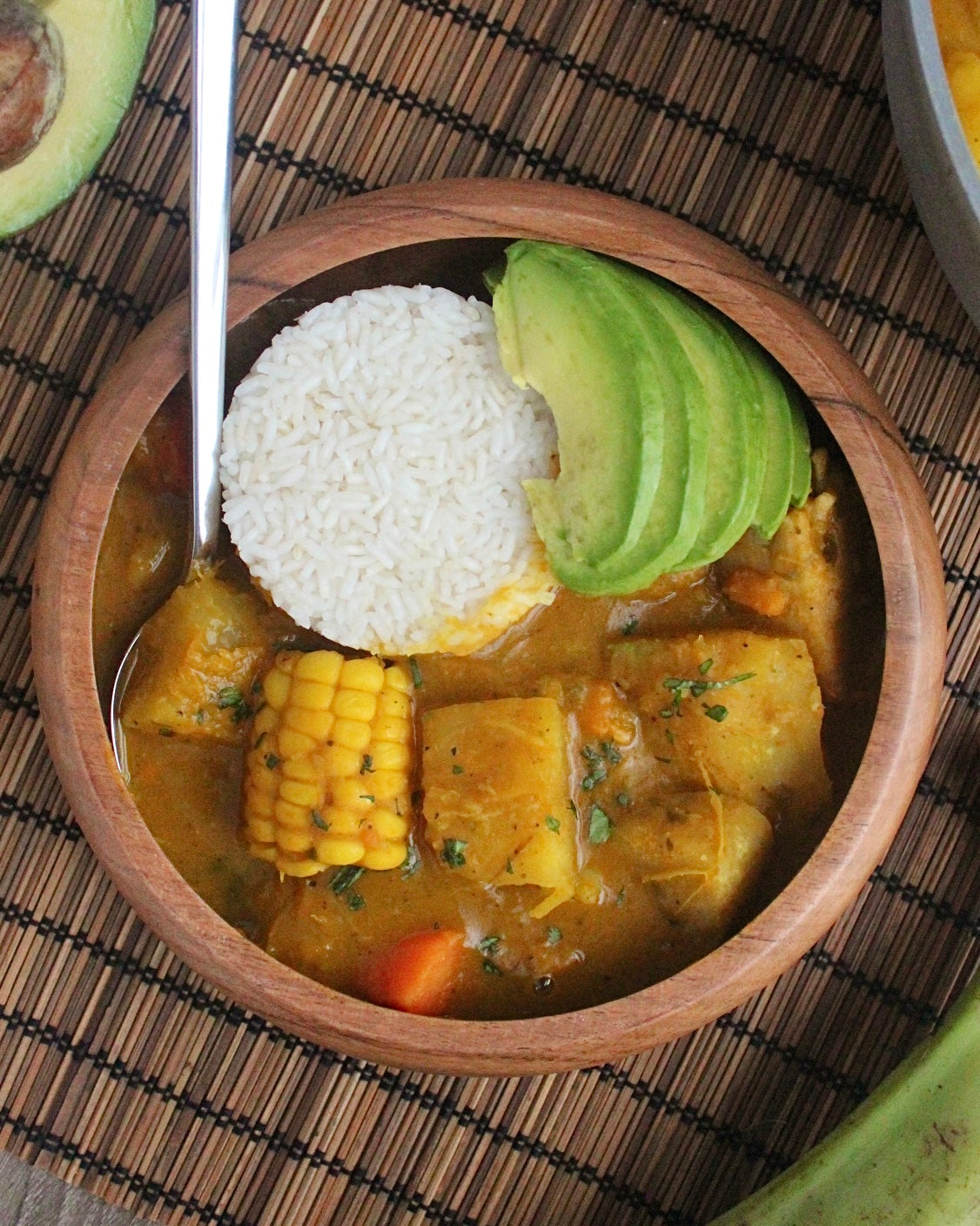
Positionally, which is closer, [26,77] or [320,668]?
[26,77]

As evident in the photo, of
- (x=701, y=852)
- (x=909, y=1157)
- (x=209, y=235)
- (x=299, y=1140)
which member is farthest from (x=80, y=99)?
(x=909, y=1157)

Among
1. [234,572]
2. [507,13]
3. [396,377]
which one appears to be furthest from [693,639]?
[507,13]

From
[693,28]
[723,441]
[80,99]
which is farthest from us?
[693,28]

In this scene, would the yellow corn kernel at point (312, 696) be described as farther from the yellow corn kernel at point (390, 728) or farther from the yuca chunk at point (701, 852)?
the yuca chunk at point (701, 852)

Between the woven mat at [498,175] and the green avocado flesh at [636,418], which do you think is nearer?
the green avocado flesh at [636,418]

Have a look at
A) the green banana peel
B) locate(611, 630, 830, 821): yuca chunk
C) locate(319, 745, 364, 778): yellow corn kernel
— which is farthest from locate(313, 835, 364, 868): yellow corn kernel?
the green banana peel

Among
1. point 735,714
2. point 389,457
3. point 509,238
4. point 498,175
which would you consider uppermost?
point 498,175

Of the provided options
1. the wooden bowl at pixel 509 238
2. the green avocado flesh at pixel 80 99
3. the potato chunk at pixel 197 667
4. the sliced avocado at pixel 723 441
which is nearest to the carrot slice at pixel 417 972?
the wooden bowl at pixel 509 238

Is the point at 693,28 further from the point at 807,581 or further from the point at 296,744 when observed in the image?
the point at 296,744
